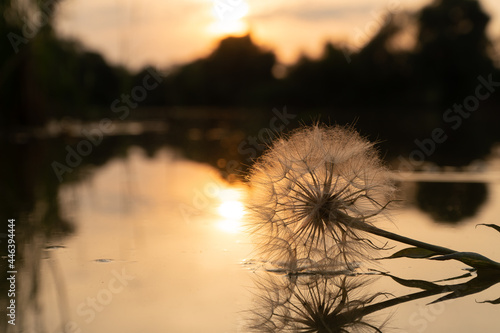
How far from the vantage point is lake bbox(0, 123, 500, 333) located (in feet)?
9.80

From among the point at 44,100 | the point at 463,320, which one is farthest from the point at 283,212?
the point at 44,100

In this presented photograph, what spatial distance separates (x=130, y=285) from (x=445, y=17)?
2405 inches

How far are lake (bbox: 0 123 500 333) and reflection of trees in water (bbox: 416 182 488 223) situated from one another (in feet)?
0.06

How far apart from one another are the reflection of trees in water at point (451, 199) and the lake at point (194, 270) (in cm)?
2

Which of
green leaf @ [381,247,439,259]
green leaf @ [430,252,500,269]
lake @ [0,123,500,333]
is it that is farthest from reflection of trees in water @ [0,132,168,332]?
green leaf @ [430,252,500,269]

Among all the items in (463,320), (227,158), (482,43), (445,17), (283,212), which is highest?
(445,17)

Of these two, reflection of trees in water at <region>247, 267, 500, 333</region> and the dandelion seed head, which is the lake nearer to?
reflection of trees in water at <region>247, 267, 500, 333</region>

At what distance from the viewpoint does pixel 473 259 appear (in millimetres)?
3744

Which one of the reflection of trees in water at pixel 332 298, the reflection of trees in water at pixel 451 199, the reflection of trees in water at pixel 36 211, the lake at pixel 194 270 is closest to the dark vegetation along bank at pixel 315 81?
the reflection of trees in water at pixel 36 211

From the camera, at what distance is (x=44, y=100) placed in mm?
19031

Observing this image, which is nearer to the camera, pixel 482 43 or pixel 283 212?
pixel 283 212

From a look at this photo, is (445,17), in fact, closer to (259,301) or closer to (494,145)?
(494,145)

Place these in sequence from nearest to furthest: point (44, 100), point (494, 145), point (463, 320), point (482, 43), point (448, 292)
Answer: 1. point (463, 320)
2. point (448, 292)
3. point (494, 145)
4. point (44, 100)
5. point (482, 43)

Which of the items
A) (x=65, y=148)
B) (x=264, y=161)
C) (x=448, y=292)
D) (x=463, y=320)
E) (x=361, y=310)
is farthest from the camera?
(x=65, y=148)
